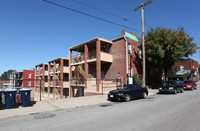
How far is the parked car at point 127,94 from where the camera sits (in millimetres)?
10902

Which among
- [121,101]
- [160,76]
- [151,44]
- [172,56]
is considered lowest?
[121,101]

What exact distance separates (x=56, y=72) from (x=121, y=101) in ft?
80.6

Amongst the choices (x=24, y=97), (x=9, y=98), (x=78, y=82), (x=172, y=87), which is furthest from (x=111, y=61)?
(x=9, y=98)

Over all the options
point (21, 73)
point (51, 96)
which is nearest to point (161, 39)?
point (51, 96)

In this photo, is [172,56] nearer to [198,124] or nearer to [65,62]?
[198,124]

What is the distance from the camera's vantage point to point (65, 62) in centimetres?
3503

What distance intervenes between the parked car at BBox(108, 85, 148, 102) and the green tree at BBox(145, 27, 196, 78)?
8.76m

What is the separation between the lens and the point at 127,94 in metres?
11.2

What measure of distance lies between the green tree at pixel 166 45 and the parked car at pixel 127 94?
345 inches

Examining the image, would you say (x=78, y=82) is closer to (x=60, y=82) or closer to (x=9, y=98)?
(x=60, y=82)

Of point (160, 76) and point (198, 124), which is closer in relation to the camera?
point (198, 124)

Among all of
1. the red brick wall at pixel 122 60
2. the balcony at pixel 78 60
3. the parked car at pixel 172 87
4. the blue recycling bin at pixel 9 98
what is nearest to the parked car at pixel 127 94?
the parked car at pixel 172 87

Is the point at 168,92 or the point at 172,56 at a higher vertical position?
the point at 172,56

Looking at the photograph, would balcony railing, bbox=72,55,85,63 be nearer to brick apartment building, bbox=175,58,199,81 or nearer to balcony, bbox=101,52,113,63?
balcony, bbox=101,52,113,63
